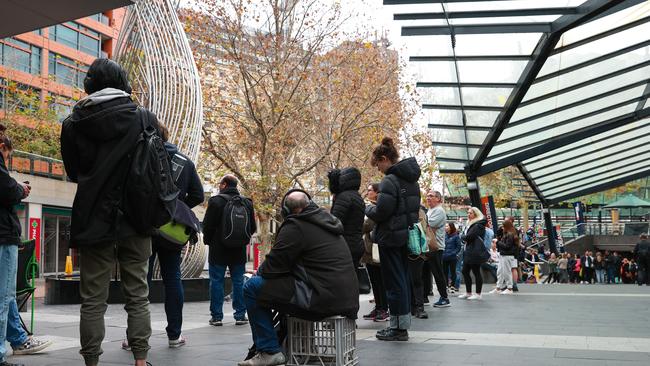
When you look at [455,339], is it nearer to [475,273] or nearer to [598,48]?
[475,273]

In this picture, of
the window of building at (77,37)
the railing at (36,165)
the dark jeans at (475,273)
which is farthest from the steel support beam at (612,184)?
the window of building at (77,37)

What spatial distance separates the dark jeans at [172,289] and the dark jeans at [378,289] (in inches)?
122

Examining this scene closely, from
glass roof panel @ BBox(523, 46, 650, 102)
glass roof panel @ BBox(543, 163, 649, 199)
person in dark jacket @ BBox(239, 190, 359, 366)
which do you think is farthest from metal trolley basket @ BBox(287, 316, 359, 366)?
glass roof panel @ BBox(543, 163, 649, 199)

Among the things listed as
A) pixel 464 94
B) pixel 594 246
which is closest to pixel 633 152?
pixel 464 94

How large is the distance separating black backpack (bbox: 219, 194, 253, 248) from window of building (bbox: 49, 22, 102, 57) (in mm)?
35168

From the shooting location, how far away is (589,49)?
13.2m

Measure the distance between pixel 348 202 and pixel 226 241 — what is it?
1.46 metres

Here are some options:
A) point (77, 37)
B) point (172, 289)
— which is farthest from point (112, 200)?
point (77, 37)

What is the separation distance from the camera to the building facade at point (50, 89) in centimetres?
2706

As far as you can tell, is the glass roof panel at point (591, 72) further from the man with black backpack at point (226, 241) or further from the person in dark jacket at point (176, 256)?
the person in dark jacket at point (176, 256)

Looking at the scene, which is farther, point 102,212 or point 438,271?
point 438,271

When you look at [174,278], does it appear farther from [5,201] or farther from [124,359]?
[5,201]

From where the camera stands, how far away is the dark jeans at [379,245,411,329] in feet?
20.3

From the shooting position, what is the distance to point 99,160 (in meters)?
3.79
